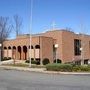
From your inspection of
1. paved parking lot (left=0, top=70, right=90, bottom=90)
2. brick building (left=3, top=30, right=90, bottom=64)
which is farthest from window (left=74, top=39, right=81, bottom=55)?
paved parking lot (left=0, top=70, right=90, bottom=90)

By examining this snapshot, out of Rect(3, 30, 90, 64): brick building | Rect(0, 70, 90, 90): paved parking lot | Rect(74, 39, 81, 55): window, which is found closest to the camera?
Rect(0, 70, 90, 90): paved parking lot

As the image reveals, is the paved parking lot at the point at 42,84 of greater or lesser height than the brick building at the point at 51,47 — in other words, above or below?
below

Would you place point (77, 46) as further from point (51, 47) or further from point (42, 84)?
point (42, 84)

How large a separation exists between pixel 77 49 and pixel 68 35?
210 inches

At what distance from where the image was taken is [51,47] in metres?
56.7

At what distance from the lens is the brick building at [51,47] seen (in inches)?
2178

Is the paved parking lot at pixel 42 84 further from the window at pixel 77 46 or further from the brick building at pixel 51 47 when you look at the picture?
the window at pixel 77 46

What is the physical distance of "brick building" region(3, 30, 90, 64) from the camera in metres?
55.3

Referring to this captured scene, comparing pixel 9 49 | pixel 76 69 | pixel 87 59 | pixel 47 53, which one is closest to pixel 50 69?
pixel 76 69

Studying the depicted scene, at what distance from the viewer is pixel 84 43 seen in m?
67.6

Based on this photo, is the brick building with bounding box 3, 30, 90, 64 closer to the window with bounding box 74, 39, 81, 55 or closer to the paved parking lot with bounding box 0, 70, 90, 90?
the window with bounding box 74, 39, 81, 55

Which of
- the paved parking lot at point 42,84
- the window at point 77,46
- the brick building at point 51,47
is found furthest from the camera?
the window at point 77,46

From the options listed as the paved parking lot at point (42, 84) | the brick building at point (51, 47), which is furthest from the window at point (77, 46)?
the paved parking lot at point (42, 84)

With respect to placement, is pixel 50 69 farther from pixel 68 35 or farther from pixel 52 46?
pixel 68 35
